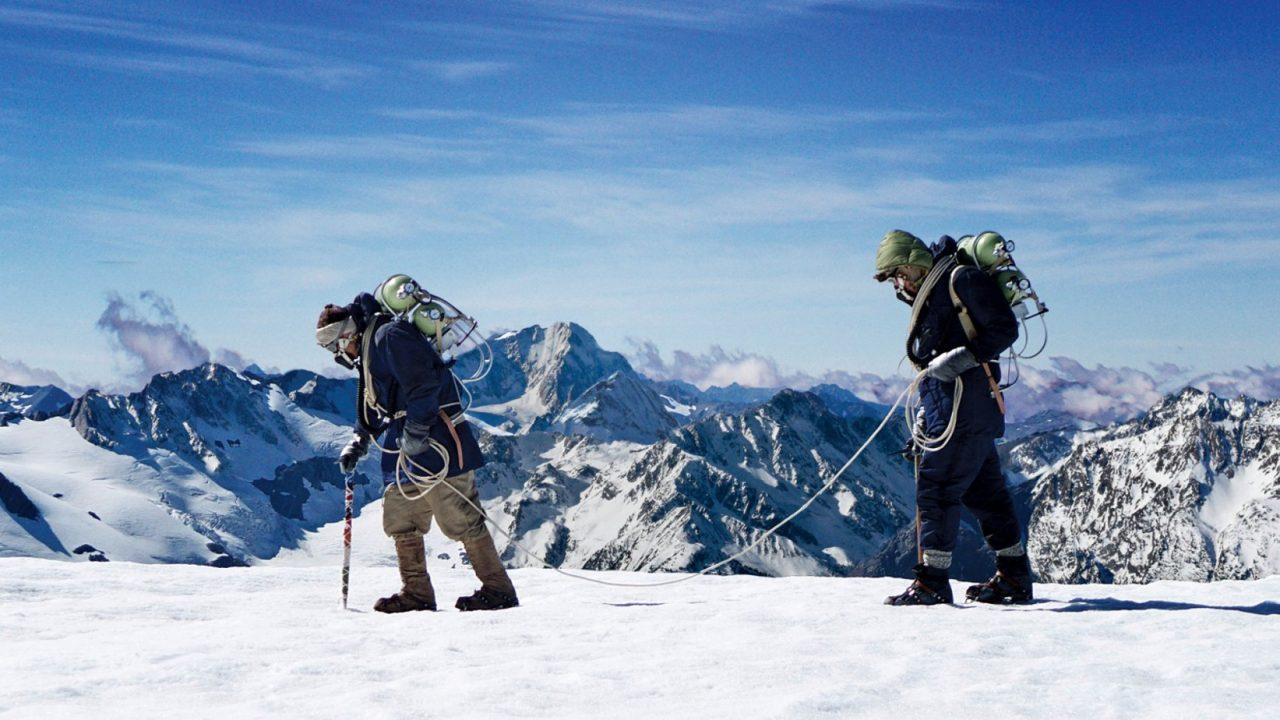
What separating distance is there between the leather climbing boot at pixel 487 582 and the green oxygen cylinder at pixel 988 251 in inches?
219

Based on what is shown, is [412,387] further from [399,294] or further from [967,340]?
[967,340]

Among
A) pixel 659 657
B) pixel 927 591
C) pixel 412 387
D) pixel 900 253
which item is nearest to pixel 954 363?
pixel 900 253

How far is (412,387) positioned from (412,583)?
2.17 m

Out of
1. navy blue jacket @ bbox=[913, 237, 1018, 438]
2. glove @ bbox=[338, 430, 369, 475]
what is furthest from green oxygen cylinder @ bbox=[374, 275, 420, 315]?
navy blue jacket @ bbox=[913, 237, 1018, 438]

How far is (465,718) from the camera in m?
5.83

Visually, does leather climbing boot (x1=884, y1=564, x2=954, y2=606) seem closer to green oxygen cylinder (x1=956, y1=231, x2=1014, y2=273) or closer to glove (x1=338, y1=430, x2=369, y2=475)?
green oxygen cylinder (x1=956, y1=231, x2=1014, y2=273)

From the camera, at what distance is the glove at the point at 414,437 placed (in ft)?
34.3

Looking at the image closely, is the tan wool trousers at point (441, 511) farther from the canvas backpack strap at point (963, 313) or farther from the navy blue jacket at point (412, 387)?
the canvas backpack strap at point (963, 313)

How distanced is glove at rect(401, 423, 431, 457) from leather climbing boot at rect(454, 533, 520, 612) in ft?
4.17

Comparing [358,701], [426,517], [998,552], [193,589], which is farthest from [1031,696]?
[193,589]

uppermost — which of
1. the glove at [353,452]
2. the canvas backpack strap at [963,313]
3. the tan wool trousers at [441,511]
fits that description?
the canvas backpack strap at [963,313]

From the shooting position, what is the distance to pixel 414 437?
34.4 ft

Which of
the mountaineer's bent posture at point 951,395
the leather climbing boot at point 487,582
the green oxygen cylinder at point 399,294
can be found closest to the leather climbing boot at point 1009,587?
the mountaineer's bent posture at point 951,395

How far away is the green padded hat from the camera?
33.1 ft
